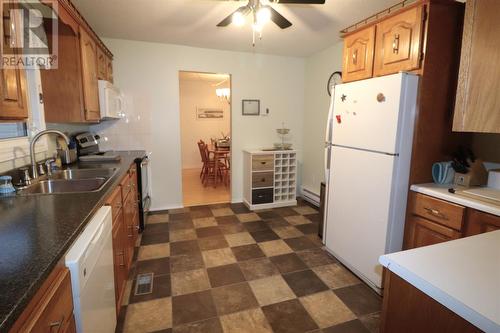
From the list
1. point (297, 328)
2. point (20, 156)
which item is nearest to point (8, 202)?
point (20, 156)

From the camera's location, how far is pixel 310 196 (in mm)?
4367

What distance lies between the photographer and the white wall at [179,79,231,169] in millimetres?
6873

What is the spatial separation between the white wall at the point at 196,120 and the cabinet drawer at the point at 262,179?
356 centimetres

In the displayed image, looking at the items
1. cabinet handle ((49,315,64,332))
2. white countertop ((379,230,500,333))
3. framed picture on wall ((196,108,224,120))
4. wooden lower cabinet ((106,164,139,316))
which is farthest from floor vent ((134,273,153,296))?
framed picture on wall ((196,108,224,120))

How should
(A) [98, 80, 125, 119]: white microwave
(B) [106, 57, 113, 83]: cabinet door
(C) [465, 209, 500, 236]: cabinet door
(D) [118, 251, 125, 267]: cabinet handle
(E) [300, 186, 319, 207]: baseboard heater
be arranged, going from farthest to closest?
(E) [300, 186, 319, 207]: baseboard heater
(B) [106, 57, 113, 83]: cabinet door
(A) [98, 80, 125, 119]: white microwave
(D) [118, 251, 125, 267]: cabinet handle
(C) [465, 209, 500, 236]: cabinet door

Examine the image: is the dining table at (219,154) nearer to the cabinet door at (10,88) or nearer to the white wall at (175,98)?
the white wall at (175,98)

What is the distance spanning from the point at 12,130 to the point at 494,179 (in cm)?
350

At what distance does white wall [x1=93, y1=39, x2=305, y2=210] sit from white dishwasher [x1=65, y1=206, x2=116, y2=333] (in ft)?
8.16

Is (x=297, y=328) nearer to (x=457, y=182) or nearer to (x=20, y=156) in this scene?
(x=457, y=182)

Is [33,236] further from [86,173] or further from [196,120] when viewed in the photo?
[196,120]

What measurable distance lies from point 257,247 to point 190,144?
4.85 meters

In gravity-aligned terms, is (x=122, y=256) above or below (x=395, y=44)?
below

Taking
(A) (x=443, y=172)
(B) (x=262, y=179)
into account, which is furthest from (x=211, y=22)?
(A) (x=443, y=172)

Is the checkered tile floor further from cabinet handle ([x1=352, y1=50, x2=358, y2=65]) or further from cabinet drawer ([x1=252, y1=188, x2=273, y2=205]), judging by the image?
cabinet handle ([x1=352, y1=50, x2=358, y2=65])
